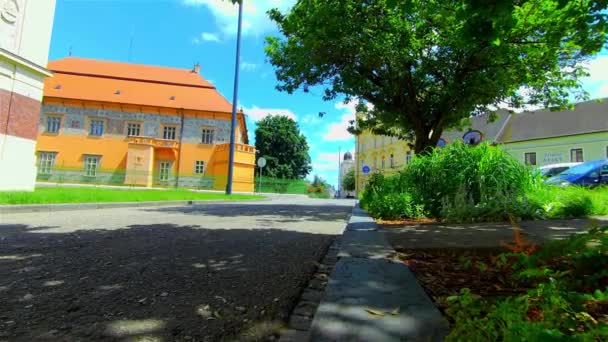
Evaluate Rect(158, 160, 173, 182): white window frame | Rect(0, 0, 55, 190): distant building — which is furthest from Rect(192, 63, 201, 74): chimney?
Rect(0, 0, 55, 190): distant building

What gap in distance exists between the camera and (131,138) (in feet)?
113

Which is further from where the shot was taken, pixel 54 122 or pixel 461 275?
pixel 54 122

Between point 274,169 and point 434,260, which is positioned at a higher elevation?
point 274,169

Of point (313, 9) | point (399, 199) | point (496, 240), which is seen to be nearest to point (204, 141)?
point (313, 9)

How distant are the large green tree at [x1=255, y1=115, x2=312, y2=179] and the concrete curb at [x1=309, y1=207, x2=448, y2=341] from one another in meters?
47.4

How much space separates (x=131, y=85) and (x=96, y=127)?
7306 mm

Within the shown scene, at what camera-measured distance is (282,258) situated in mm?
3502

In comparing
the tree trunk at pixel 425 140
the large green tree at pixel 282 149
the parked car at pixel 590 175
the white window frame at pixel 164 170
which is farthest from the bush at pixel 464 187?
the large green tree at pixel 282 149

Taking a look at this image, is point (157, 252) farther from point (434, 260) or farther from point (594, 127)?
point (594, 127)

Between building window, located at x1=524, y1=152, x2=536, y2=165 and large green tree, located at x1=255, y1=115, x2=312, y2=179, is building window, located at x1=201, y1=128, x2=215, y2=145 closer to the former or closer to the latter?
large green tree, located at x1=255, y1=115, x2=312, y2=179

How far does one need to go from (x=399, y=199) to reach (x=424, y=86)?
5584 millimetres

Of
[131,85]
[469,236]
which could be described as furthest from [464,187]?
[131,85]

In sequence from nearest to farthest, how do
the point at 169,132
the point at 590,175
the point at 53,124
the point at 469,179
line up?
the point at 469,179, the point at 590,175, the point at 53,124, the point at 169,132

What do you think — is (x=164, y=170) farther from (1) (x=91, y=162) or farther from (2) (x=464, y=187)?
(2) (x=464, y=187)
